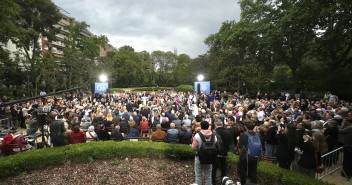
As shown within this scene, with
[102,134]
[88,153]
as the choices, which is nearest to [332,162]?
[88,153]

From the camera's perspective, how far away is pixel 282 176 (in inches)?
163

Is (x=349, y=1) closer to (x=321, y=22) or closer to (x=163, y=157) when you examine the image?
(x=321, y=22)

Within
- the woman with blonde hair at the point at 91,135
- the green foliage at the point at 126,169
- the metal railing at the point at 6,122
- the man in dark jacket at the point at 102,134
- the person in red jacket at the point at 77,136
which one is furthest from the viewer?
the metal railing at the point at 6,122

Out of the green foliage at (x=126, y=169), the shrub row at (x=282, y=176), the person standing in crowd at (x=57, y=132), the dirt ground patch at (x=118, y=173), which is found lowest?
the dirt ground patch at (x=118, y=173)

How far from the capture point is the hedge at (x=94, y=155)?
4.83 meters

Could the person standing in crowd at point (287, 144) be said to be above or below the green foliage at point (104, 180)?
above

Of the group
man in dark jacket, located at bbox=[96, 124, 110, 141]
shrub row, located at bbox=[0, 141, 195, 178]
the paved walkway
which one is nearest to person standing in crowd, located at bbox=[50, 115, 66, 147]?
shrub row, located at bbox=[0, 141, 195, 178]

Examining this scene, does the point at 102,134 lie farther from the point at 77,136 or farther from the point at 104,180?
the point at 104,180

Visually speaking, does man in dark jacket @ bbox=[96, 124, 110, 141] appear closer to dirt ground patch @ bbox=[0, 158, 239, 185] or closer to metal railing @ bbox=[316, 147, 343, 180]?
dirt ground patch @ bbox=[0, 158, 239, 185]

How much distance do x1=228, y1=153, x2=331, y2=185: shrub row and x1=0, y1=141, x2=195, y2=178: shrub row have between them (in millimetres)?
2102

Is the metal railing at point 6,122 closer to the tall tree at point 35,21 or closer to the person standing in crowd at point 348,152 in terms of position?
the person standing in crowd at point 348,152

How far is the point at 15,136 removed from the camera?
20.3 ft

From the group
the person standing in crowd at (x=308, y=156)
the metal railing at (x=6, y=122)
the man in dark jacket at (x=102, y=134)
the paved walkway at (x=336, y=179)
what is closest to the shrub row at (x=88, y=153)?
the man in dark jacket at (x=102, y=134)

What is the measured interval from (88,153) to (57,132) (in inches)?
54.5
